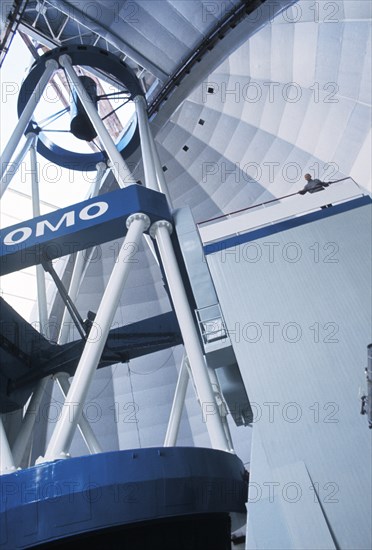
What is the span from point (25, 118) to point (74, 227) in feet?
21.1

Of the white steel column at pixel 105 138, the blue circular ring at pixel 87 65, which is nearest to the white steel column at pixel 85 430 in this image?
the white steel column at pixel 105 138

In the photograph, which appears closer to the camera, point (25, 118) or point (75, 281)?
point (25, 118)

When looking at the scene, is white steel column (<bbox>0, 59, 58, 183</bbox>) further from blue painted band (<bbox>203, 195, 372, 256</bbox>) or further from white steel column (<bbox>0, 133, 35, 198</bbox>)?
blue painted band (<bbox>203, 195, 372, 256</bbox>)

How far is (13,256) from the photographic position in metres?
13.2

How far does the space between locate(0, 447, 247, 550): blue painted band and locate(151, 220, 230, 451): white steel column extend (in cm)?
131

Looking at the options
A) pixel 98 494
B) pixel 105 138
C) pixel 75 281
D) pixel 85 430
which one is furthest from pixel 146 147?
pixel 98 494

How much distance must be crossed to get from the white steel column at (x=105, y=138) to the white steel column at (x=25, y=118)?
1.84 ft

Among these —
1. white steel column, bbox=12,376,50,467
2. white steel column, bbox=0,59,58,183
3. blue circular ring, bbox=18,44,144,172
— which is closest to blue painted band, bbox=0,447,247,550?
white steel column, bbox=12,376,50,467

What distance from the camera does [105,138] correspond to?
16.5 m

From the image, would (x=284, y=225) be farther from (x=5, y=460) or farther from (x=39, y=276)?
(x=39, y=276)

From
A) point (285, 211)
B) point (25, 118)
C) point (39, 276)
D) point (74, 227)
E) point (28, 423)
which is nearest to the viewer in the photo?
point (74, 227)

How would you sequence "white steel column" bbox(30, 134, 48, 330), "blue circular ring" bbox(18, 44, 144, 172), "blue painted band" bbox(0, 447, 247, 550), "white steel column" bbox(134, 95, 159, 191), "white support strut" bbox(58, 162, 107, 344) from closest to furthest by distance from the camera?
"blue painted band" bbox(0, 447, 247, 550) < "white steel column" bbox(134, 95, 159, 191) < "white steel column" bbox(30, 134, 48, 330) < "white support strut" bbox(58, 162, 107, 344) < "blue circular ring" bbox(18, 44, 144, 172)

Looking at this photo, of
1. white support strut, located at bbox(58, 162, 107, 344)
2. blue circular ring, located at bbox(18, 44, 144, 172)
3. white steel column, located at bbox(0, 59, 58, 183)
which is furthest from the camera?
blue circular ring, located at bbox(18, 44, 144, 172)

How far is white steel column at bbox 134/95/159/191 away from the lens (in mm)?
15417
